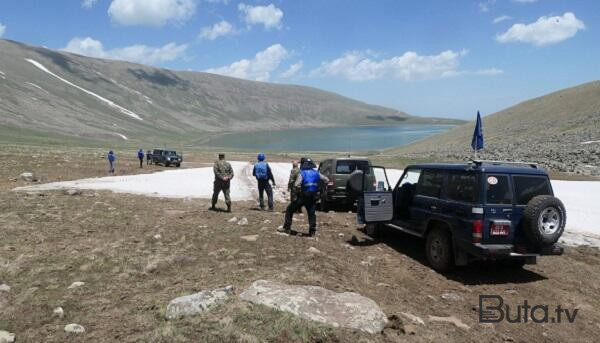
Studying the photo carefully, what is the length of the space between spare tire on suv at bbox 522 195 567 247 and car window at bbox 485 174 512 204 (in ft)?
1.30

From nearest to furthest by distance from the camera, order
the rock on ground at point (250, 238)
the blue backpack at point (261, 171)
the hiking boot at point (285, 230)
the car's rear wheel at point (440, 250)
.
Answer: the car's rear wheel at point (440, 250) < the rock on ground at point (250, 238) < the hiking boot at point (285, 230) < the blue backpack at point (261, 171)

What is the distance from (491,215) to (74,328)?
6.81 meters

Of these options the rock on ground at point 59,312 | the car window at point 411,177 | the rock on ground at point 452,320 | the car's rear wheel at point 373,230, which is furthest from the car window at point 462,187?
the rock on ground at point 59,312

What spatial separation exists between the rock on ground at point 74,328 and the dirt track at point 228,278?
10cm

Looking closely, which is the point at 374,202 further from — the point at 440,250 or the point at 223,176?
the point at 223,176

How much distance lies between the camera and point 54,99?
18475cm

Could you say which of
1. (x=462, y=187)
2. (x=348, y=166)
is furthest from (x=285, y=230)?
(x=348, y=166)

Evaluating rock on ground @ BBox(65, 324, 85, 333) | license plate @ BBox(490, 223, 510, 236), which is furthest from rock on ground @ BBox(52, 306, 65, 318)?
license plate @ BBox(490, 223, 510, 236)

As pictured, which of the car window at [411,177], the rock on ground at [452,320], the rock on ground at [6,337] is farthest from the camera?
the car window at [411,177]

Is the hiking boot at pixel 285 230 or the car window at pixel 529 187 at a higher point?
the car window at pixel 529 187

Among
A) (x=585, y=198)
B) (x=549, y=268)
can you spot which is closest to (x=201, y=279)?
(x=549, y=268)

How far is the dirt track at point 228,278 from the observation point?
536 cm

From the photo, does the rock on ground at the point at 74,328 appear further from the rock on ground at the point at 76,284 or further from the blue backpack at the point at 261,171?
A: the blue backpack at the point at 261,171

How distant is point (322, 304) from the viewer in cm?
593
